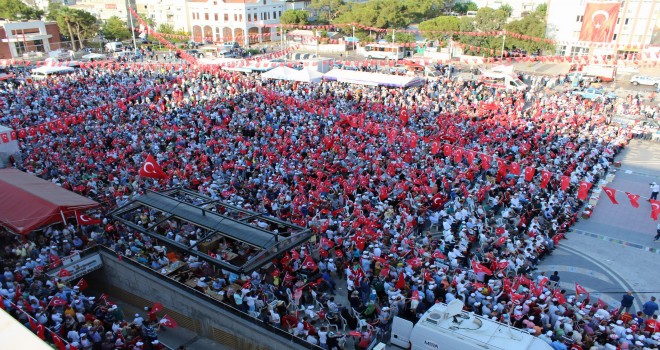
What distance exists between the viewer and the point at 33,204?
15.1 m

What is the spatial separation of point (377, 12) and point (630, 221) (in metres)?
49.0

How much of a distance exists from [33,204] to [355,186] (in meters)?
10.5

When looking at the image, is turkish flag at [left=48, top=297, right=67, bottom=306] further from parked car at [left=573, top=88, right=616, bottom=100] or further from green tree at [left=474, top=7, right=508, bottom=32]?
green tree at [left=474, top=7, right=508, bottom=32]

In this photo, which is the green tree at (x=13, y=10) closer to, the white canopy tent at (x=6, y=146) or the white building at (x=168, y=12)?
the white building at (x=168, y=12)

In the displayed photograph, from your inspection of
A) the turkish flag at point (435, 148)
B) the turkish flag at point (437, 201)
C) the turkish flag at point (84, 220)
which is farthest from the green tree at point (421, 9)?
the turkish flag at point (84, 220)

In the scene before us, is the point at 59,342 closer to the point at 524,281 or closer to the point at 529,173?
the point at 524,281

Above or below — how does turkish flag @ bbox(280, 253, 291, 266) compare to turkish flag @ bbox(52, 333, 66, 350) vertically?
above

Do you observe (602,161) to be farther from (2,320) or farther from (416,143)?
(2,320)

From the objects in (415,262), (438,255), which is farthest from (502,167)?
(415,262)

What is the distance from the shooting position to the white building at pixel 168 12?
240ft

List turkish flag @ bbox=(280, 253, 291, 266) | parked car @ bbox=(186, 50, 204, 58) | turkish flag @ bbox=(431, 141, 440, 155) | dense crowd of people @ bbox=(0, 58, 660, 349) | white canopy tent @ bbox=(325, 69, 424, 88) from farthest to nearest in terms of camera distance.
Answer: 1. parked car @ bbox=(186, 50, 204, 58)
2. white canopy tent @ bbox=(325, 69, 424, 88)
3. turkish flag @ bbox=(431, 141, 440, 155)
4. turkish flag @ bbox=(280, 253, 291, 266)
5. dense crowd of people @ bbox=(0, 58, 660, 349)

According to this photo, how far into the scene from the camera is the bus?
54344mm

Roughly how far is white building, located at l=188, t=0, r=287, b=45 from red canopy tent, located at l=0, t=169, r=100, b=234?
54.0 metres

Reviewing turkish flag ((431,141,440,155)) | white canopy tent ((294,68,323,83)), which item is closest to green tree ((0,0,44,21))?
white canopy tent ((294,68,323,83))
